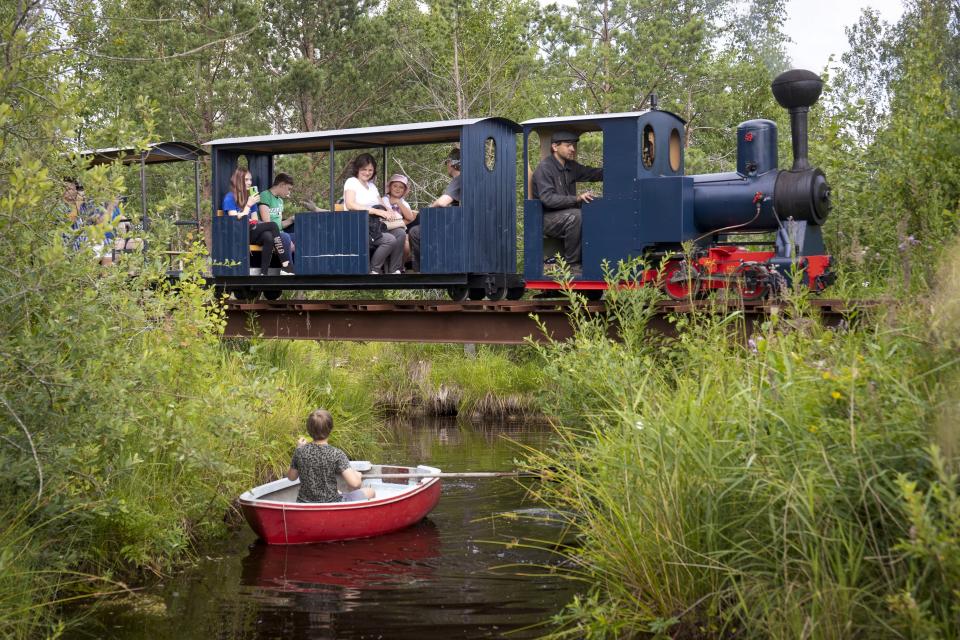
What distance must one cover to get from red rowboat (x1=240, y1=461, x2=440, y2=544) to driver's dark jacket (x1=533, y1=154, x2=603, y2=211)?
397 centimetres

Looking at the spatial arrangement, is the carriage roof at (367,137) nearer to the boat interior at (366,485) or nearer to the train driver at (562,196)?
the train driver at (562,196)

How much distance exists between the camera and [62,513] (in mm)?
5867

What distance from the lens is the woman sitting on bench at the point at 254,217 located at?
13.1m

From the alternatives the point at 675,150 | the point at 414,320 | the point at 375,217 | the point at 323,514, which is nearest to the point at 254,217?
the point at 375,217

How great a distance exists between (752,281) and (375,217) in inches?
181

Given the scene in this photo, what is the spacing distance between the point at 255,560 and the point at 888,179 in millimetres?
6934

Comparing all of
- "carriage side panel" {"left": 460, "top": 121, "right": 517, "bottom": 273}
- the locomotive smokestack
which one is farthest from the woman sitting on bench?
the locomotive smokestack

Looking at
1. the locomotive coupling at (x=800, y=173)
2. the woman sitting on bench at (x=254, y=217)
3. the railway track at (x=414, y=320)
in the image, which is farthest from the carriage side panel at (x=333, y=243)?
the locomotive coupling at (x=800, y=173)

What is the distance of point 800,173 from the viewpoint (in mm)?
10664

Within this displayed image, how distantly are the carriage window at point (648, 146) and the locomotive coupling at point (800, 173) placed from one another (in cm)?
141

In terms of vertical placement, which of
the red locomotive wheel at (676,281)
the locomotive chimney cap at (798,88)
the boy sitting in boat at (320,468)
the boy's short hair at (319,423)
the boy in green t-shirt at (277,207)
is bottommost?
the boy sitting in boat at (320,468)

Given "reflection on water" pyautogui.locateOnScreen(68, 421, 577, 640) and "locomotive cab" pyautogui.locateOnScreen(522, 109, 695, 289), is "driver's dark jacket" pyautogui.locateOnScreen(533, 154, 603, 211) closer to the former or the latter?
"locomotive cab" pyautogui.locateOnScreen(522, 109, 695, 289)

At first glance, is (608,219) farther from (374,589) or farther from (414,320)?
(374,589)

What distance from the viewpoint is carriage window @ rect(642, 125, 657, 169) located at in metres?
11.5
